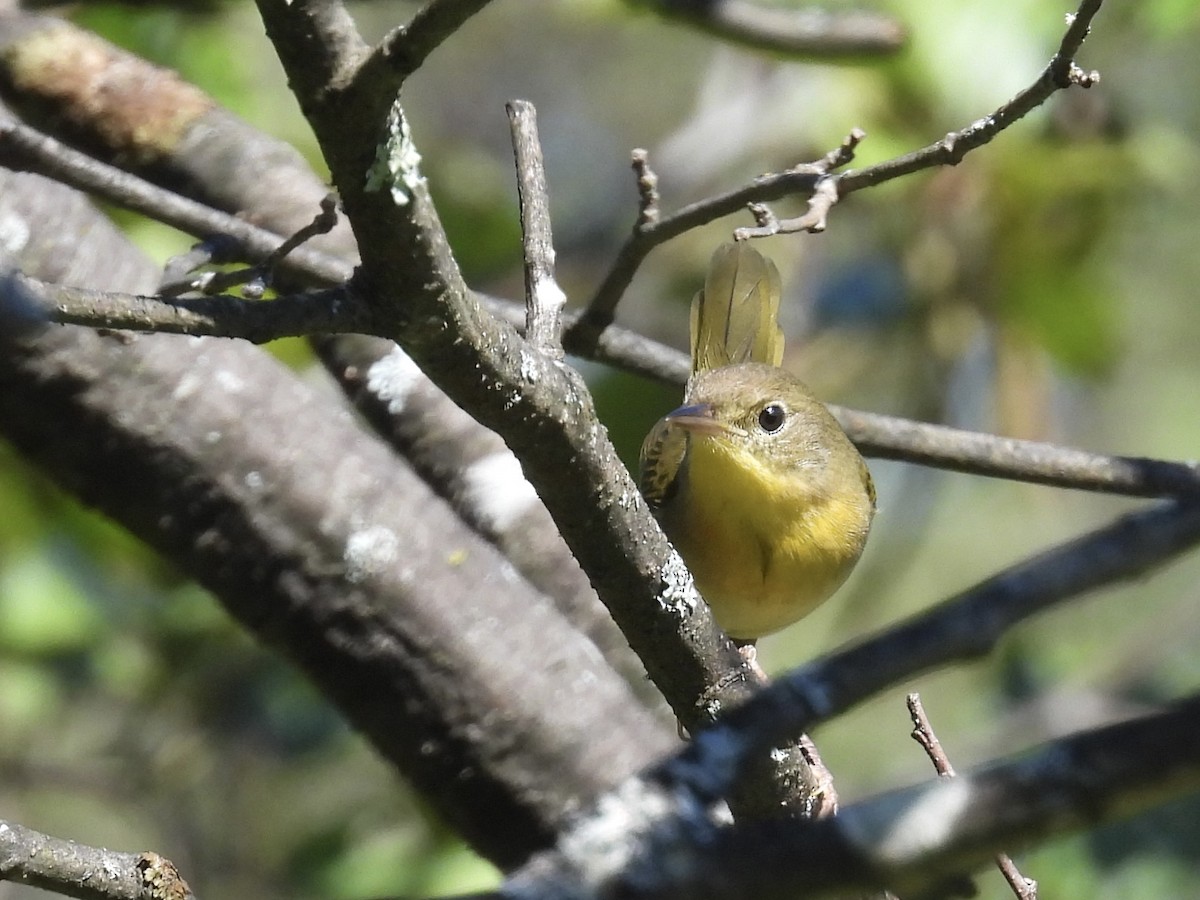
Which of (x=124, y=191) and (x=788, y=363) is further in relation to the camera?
(x=788, y=363)

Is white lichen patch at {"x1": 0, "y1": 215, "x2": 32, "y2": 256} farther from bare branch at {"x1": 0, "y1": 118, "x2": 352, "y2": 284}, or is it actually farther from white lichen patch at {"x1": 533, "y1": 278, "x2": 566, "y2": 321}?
white lichen patch at {"x1": 533, "y1": 278, "x2": 566, "y2": 321}

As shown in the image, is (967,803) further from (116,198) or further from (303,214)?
(303,214)

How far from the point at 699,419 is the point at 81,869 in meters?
2.25

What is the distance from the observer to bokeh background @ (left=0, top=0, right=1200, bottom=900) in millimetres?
4445

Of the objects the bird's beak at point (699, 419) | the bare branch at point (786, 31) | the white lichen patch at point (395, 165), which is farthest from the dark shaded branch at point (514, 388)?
the bare branch at point (786, 31)

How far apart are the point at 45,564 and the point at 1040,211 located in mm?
3684

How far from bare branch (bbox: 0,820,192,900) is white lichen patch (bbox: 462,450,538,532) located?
2.13 m

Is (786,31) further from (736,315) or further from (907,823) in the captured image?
(907,823)

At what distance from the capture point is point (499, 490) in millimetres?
3975

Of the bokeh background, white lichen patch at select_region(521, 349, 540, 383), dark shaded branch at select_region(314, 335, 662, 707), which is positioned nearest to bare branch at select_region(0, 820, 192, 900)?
white lichen patch at select_region(521, 349, 540, 383)

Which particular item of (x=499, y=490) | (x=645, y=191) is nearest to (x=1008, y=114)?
(x=645, y=191)

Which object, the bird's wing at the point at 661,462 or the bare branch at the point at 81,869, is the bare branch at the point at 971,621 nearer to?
the bare branch at the point at 81,869

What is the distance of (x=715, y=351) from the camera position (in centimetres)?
467

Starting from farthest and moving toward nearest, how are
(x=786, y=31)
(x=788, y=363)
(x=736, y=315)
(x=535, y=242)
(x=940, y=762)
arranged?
(x=788, y=363) → (x=736, y=315) → (x=786, y=31) → (x=940, y=762) → (x=535, y=242)
